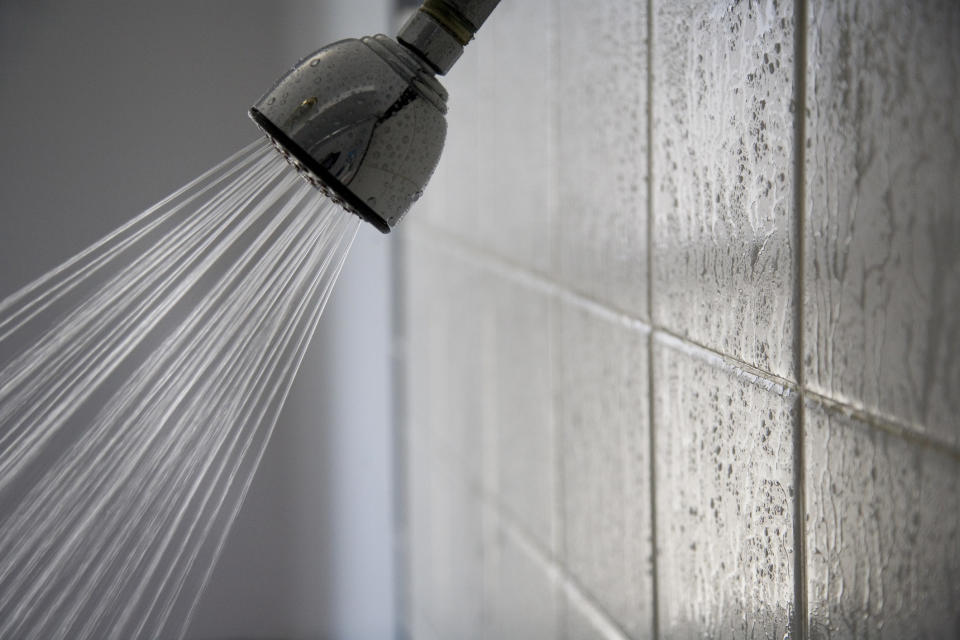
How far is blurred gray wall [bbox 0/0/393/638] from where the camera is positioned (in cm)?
124

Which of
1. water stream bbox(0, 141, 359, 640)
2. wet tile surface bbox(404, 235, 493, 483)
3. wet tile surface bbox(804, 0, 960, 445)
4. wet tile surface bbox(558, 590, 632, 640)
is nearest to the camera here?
wet tile surface bbox(804, 0, 960, 445)

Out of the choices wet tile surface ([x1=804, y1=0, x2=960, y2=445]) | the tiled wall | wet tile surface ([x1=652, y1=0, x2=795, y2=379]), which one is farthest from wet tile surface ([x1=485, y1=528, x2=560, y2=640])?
wet tile surface ([x1=804, y1=0, x2=960, y2=445])

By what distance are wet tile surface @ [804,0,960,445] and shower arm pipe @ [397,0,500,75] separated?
0.41ft

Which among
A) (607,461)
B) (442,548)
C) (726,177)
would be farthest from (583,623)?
(442,548)

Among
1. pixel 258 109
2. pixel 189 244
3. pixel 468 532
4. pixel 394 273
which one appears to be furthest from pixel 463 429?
pixel 258 109

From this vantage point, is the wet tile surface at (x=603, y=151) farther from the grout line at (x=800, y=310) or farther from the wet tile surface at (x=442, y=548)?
the wet tile surface at (x=442, y=548)

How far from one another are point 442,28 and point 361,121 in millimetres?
50

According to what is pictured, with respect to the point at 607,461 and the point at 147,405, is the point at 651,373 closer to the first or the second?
the point at 607,461

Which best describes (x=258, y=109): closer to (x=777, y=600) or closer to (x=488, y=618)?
(x=777, y=600)

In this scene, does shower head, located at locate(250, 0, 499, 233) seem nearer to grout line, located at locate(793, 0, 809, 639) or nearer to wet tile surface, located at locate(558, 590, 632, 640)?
grout line, located at locate(793, 0, 809, 639)

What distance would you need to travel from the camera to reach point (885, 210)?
0.33m

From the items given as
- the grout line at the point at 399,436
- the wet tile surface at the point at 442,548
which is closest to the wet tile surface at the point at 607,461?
the wet tile surface at the point at 442,548

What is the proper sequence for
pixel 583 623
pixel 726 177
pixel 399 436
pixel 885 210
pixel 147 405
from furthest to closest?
pixel 399 436
pixel 147 405
pixel 583 623
pixel 726 177
pixel 885 210

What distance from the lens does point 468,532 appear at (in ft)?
3.34
